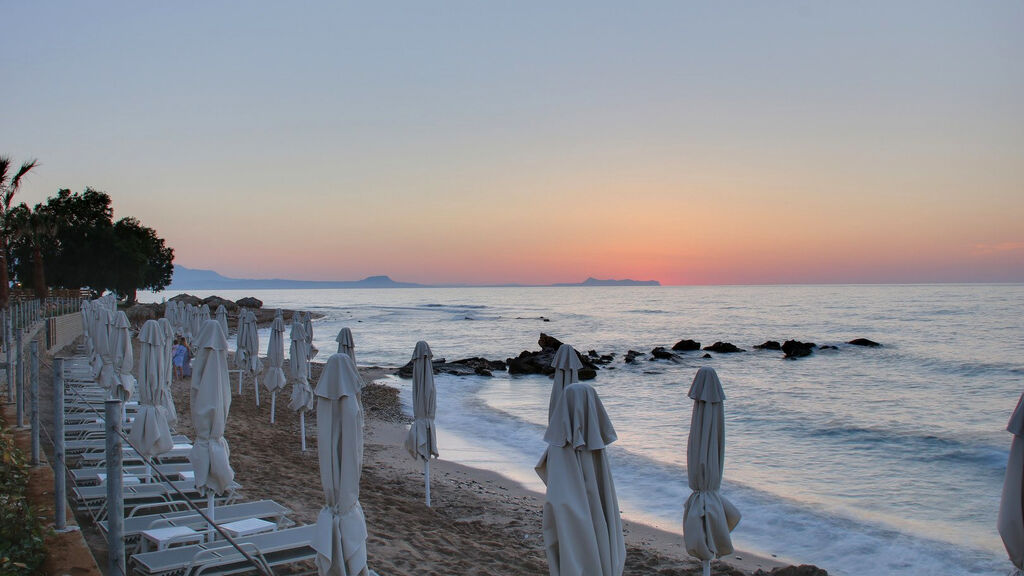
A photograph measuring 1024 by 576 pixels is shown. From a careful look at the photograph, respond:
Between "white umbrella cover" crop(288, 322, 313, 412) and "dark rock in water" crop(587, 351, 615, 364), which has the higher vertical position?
"white umbrella cover" crop(288, 322, 313, 412)

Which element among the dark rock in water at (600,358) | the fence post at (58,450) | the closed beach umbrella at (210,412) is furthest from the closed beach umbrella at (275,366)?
the dark rock in water at (600,358)

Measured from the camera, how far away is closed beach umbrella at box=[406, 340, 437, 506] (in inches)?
432

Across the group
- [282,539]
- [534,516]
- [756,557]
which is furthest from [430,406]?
[756,557]

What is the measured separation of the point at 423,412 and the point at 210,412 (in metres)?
4.57

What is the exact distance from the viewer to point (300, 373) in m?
14.5

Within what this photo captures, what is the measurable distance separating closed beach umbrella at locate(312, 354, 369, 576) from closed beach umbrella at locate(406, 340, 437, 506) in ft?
18.3

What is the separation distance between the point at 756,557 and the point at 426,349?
640 centimetres

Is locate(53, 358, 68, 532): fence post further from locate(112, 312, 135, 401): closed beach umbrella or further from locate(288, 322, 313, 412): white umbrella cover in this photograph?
locate(288, 322, 313, 412): white umbrella cover

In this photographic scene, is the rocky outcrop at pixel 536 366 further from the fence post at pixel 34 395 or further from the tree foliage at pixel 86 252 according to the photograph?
the tree foliage at pixel 86 252

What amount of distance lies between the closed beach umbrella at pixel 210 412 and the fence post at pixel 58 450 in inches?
49.4

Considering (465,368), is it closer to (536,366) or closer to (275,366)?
(536,366)

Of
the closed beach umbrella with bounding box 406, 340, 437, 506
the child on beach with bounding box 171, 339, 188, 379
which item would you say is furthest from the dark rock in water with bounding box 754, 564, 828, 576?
the child on beach with bounding box 171, 339, 188, 379

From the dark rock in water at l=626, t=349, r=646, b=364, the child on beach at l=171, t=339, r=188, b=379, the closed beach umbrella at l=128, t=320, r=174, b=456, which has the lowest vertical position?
the dark rock in water at l=626, t=349, r=646, b=364

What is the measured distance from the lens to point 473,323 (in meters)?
77.9
